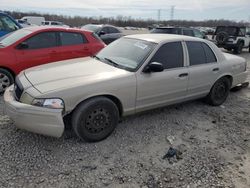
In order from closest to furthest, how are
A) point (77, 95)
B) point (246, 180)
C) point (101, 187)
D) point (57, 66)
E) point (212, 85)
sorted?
point (101, 187), point (246, 180), point (77, 95), point (57, 66), point (212, 85)

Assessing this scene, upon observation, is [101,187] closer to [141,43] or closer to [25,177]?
[25,177]

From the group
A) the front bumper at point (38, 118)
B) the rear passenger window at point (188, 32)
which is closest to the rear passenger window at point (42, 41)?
the front bumper at point (38, 118)

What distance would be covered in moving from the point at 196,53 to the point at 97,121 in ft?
7.94

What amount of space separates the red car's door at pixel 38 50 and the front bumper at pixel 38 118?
247 centimetres

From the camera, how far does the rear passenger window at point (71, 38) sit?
6.01 metres

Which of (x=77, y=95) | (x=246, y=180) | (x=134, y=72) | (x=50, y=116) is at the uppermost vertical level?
(x=134, y=72)

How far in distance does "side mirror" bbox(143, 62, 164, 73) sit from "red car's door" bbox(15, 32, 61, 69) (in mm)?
2774

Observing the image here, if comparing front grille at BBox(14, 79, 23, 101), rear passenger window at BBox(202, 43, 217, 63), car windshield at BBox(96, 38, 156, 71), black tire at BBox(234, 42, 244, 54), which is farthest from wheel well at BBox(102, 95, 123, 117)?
black tire at BBox(234, 42, 244, 54)

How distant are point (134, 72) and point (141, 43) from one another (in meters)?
0.76

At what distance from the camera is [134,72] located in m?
3.80

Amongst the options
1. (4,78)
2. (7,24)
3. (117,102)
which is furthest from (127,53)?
(7,24)

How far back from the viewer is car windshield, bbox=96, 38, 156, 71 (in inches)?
156

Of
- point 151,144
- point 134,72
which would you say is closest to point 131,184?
point 151,144

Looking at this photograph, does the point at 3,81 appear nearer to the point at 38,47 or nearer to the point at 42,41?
the point at 38,47
